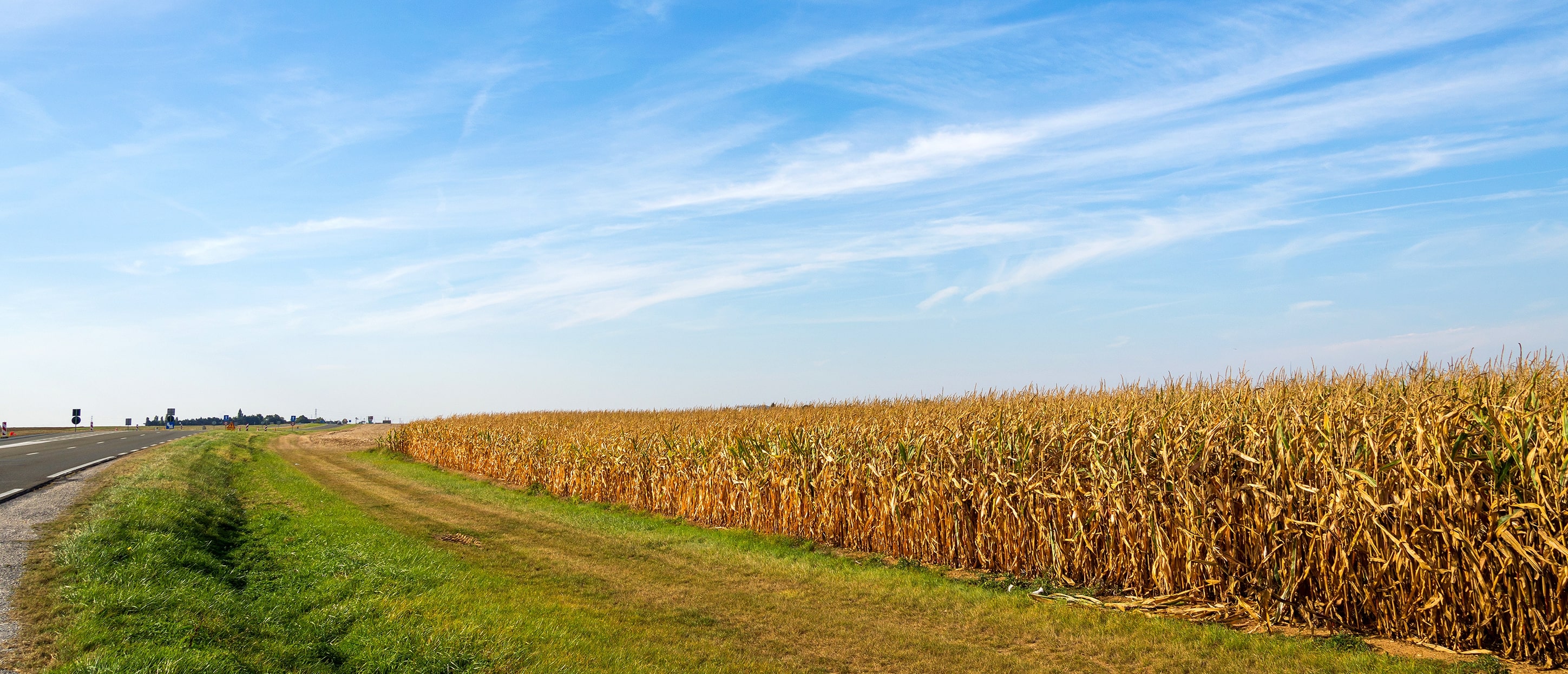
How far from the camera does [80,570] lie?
999 centimetres

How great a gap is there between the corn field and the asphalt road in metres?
17.2

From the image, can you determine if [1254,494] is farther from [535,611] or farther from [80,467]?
[80,467]

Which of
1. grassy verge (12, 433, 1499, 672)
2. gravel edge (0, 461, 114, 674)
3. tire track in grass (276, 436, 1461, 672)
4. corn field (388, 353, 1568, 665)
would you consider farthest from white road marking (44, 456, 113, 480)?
corn field (388, 353, 1568, 665)

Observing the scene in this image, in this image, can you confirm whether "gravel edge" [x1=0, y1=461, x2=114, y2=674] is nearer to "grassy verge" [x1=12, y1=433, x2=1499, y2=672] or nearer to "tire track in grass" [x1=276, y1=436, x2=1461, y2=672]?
"grassy verge" [x1=12, y1=433, x2=1499, y2=672]

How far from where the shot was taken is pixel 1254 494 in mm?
9023

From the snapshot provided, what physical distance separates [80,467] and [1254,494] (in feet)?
99.1

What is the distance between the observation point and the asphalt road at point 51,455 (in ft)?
66.9

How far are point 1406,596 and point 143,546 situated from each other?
48.7 feet

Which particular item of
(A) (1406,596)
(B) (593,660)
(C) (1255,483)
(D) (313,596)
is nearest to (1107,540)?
(C) (1255,483)

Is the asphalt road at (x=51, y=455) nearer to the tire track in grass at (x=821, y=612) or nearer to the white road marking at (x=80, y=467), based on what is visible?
the white road marking at (x=80, y=467)

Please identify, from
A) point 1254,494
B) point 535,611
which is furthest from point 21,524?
point 1254,494

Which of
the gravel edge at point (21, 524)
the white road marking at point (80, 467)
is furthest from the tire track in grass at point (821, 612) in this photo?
the white road marking at point (80, 467)

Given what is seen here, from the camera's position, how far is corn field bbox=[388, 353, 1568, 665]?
7.49 metres

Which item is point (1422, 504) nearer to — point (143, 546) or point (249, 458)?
point (143, 546)
